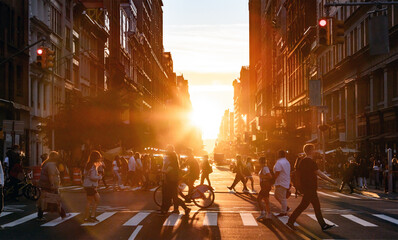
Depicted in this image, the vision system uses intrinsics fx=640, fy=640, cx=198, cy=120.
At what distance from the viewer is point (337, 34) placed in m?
18.2

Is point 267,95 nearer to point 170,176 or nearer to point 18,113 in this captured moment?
point 18,113

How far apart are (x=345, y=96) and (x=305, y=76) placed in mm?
19183

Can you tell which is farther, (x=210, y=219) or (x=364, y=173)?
(x=364, y=173)

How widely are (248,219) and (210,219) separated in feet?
3.49

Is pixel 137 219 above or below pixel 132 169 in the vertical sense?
below

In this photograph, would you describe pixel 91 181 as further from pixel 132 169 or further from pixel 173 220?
pixel 132 169

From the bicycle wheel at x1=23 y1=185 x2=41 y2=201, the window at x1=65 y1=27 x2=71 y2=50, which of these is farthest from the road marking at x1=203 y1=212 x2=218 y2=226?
the window at x1=65 y1=27 x2=71 y2=50

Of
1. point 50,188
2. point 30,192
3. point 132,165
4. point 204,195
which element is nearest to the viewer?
point 50,188

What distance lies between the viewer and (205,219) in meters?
17.8

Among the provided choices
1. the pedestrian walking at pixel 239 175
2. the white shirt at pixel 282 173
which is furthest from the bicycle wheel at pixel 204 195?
the pedestrian walking at pixel 239 175

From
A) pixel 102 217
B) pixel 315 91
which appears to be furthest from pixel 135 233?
pixel 315 91

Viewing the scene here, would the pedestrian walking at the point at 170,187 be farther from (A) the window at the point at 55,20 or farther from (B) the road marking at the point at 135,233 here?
(A) the window at the point at 55,20

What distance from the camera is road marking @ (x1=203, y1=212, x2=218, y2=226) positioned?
54.9 ft

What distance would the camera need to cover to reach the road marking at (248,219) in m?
16.7
